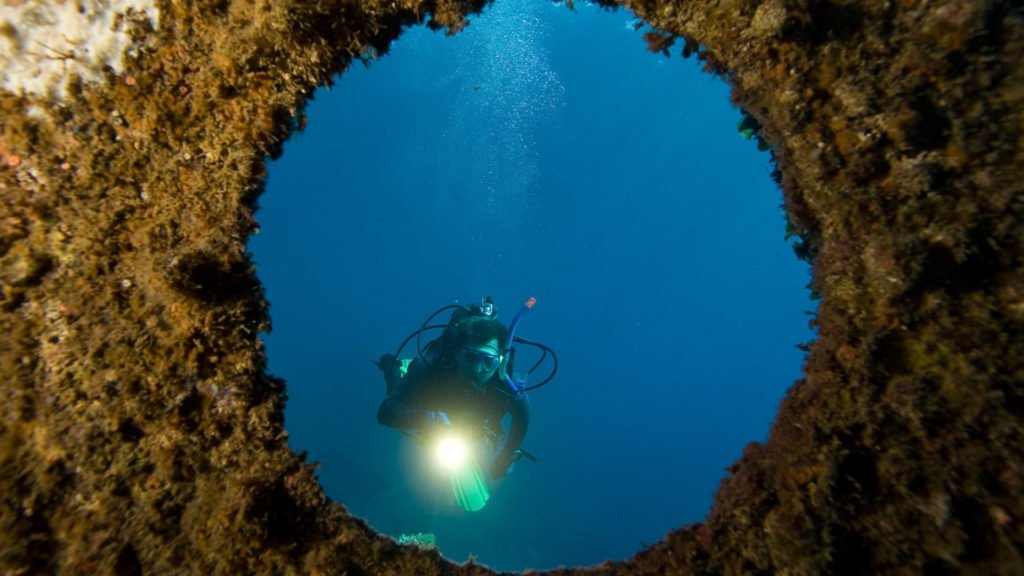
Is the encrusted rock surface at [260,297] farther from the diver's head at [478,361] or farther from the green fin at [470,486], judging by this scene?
the green fin at [470,486]

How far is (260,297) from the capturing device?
2068mm

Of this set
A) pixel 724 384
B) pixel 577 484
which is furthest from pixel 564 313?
pixel 577 484

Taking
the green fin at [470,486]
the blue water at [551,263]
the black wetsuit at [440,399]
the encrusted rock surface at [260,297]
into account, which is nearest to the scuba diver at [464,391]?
the black wetsuit at [440,399]

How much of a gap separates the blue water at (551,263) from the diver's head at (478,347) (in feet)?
66.9

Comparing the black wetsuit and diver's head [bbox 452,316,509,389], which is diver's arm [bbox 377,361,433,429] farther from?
diver's head [bbox 452,316,509,389]

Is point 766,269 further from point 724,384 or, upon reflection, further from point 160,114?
point 160,114

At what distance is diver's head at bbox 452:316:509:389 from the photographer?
709 centimetres

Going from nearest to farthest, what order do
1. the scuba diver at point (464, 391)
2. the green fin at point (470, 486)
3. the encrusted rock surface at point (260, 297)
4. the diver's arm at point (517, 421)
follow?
the encrusted rock surface at point (260, 297) < the scuba diver at point (464, 391) < the diver's arm at point (517, 421) < the green fin at point (470, 486)

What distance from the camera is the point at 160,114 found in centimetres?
194

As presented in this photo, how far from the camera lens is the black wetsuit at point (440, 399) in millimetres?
7355

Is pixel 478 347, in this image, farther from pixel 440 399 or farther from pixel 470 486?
pixel 470 486

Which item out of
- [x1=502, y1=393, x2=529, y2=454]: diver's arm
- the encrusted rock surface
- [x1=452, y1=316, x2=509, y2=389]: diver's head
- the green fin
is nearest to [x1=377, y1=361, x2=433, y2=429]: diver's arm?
[x1=452, y1=316, x2=509, y2=389]: diver's head

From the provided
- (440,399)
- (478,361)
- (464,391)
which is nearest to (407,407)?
(440,399)

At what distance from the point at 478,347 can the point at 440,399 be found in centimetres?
107
